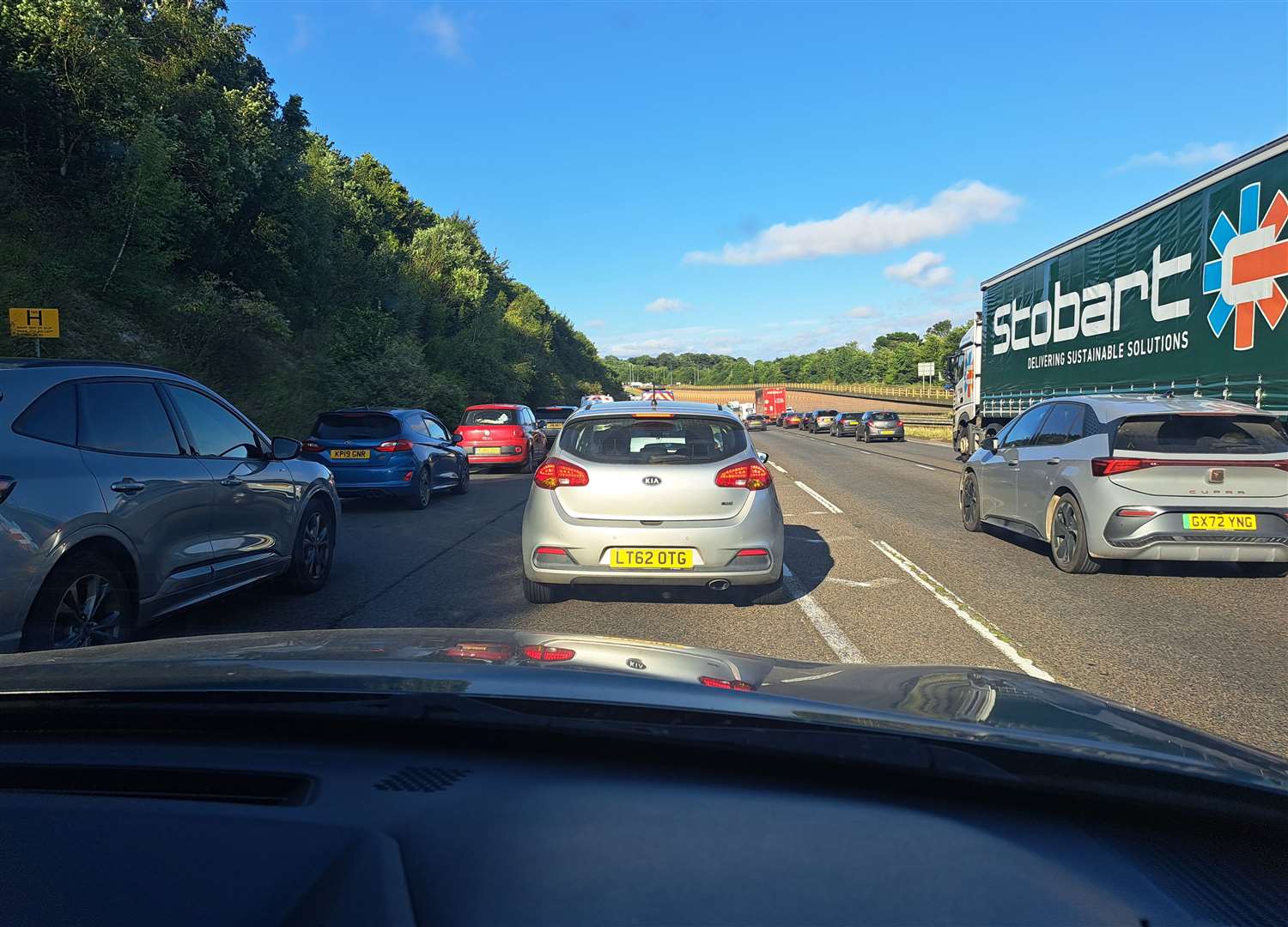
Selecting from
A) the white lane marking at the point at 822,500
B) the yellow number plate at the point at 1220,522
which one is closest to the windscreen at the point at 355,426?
the white lane marking at the point at 822,500

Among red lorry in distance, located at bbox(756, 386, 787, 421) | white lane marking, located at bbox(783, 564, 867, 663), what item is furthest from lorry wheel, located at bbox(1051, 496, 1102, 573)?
red lorry in distance, located at bbox(756, 386, 787, 421)

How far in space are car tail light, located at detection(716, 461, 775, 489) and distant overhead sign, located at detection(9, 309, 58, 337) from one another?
10341 mm

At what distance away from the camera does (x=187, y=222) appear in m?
23.9

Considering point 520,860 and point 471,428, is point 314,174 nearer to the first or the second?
point 471,428

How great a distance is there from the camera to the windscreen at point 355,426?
39.7ft

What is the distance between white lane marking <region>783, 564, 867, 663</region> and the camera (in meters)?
5.04

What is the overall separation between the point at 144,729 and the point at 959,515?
448 inches

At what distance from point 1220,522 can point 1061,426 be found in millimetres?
1742

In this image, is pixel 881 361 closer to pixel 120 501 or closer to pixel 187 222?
pixel 187 222

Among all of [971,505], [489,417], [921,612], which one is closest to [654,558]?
[921,612]

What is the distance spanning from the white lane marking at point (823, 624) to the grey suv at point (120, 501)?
3.94m

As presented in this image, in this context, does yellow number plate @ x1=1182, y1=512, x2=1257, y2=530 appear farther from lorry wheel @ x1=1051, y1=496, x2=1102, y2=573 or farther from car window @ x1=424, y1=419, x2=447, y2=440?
→ car window @ x1=424, y1=419, x2=447, y2=440

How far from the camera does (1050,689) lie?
2.28 metres

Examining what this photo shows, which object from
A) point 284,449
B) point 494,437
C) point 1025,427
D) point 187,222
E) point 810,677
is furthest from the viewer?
point 187,222
